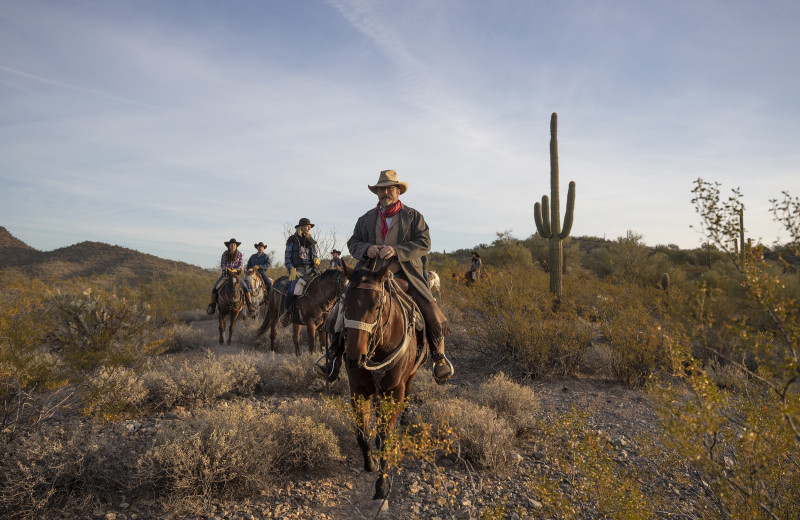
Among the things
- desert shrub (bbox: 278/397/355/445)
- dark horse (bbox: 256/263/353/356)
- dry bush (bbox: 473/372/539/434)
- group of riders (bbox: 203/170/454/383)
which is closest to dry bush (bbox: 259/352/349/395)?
desert shrub (bbox: 278/397/355/445)

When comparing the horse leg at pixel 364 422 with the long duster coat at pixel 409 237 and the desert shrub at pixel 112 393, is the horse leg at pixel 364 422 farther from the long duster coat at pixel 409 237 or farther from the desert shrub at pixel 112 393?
the desert shrub at pixel 112 393

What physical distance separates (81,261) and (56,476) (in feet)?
150

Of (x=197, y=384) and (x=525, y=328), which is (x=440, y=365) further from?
(x=525, y=328)

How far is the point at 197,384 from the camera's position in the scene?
20.2 feet

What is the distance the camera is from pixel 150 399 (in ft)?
19.7

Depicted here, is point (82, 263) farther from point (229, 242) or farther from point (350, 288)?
point (350, 288)

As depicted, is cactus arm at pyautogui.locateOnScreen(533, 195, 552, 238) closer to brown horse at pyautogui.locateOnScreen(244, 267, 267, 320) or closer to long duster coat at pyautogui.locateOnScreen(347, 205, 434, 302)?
brown horse at pyautogui.locateOnScreen(244, 267, 267, 320)

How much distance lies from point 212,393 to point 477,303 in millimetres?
5664

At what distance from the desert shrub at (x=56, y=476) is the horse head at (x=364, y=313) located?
249cm

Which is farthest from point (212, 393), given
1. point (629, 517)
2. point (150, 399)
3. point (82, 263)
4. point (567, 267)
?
point (82, 263)

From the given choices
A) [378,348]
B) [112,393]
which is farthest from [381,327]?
[112,393]

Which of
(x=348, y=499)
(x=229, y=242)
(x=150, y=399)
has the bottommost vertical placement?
(x=348, y=499)

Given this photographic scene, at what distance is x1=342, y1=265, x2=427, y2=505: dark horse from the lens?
3443mm

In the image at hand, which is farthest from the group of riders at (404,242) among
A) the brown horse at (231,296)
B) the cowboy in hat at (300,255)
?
the brown horse at (231,296)
